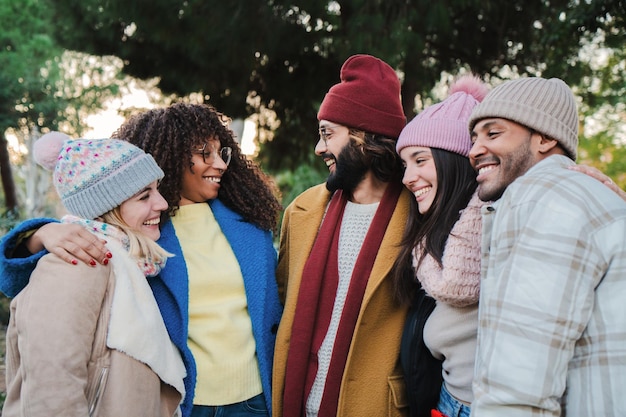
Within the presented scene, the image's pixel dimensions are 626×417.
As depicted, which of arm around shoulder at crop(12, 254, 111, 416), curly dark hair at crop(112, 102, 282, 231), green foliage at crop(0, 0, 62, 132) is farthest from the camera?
green foliage at crop(0, 0, 62, 132)

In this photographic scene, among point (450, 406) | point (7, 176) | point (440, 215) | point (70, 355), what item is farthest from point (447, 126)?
point (7, 176)

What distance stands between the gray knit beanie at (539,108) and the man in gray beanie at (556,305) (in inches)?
15.4

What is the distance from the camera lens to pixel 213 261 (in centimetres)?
268

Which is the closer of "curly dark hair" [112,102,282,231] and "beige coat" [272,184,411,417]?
"beige coat" [272,184,411,417]

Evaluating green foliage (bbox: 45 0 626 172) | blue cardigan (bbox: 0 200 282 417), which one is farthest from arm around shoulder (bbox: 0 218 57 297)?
green foliage (bbox: 45 0 626 172)

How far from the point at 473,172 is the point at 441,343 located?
0.72 metres

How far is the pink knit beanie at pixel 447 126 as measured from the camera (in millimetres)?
2430

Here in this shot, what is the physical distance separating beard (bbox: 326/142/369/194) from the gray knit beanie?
3.00 feet

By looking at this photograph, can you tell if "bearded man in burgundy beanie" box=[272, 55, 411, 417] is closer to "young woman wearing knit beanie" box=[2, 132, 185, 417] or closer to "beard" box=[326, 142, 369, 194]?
"beard" box=[326, 142, 369, 194]

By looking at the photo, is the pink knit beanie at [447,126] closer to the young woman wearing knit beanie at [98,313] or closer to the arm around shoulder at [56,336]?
the young woman wearing knit beanie at [98,313]

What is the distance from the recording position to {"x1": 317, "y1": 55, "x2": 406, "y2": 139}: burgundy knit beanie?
2908 millimetres

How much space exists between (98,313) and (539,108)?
5.38 ft

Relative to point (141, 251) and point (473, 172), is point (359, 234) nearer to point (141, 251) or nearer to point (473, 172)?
point (473, 172)

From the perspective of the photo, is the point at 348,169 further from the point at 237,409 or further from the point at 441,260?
the point at 237,409
